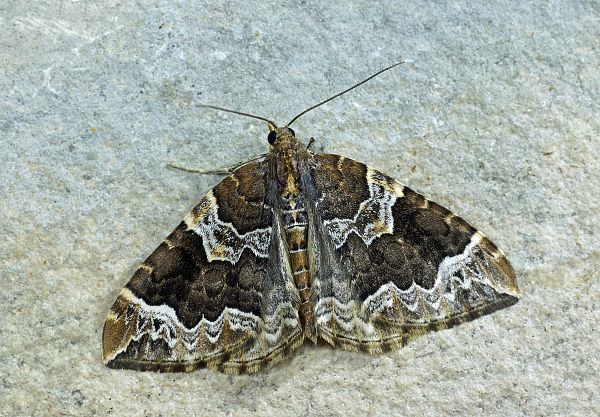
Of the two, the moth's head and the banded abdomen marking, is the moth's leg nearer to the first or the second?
the moth's head

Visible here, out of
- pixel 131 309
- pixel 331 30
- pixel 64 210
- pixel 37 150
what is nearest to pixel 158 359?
pixel 131 309

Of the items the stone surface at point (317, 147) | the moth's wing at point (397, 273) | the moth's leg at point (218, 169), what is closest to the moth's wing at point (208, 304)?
the stone surface at point (317, 147)

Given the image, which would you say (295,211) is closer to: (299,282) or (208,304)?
(299,282)

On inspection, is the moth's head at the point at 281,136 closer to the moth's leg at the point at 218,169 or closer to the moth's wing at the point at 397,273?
the moth's leg at the point at 218,169

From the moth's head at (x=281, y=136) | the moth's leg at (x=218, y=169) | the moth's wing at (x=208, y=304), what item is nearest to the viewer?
the moth's wing at (x=208, y=304)

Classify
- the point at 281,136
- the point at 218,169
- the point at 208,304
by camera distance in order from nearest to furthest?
the point at 208,304
the point at 281,136
the point at 218,169

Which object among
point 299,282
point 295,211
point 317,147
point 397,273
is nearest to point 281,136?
point 317,147

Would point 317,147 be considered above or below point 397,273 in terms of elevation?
above
